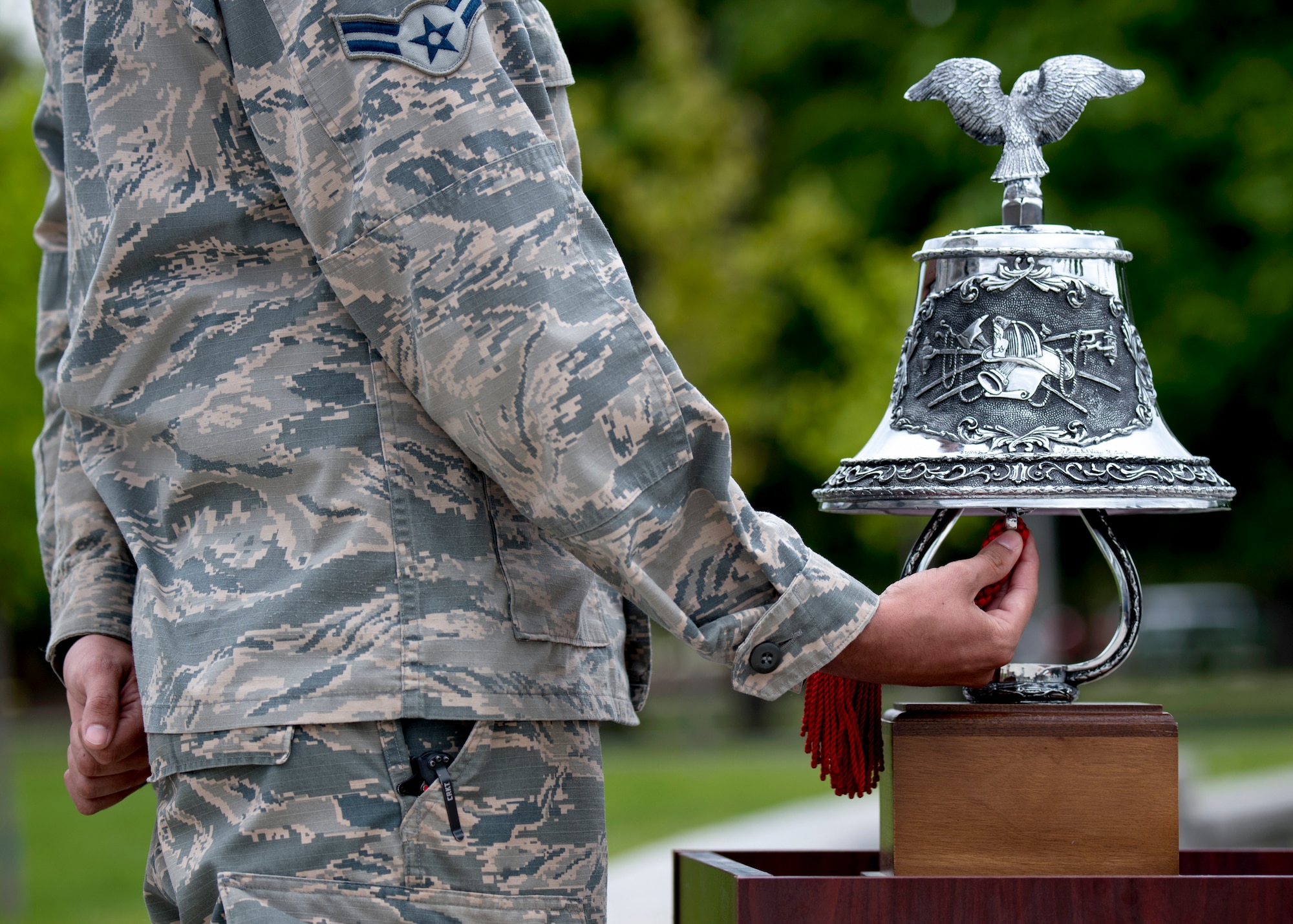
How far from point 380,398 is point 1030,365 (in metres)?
0.78

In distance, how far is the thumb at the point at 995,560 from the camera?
5.09 feet

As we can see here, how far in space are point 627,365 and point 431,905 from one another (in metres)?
0.55

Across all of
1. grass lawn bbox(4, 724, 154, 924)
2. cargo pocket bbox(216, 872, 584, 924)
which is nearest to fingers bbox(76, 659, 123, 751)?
cargo pocket bbox(216, 872, 584, 924)

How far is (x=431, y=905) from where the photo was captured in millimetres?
1431

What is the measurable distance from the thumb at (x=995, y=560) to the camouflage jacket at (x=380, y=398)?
0.48ft

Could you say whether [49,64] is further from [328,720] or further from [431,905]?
[431,905]

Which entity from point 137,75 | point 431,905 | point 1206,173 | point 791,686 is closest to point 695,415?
point 791,686

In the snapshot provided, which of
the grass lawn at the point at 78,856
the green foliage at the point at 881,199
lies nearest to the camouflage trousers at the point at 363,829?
the grass lawn at the point at 78,856

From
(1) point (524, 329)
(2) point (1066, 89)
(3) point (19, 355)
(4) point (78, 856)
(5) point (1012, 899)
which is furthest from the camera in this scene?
(3) point (19, 355)

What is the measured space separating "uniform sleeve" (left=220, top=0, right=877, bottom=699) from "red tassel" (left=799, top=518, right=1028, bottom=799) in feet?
1.13

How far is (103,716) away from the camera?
1661 mm

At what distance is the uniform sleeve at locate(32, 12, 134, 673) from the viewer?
67.8 inches

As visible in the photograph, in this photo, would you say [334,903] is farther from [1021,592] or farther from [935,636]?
[1021,592]

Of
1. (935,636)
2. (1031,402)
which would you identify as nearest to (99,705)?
(935,636)
